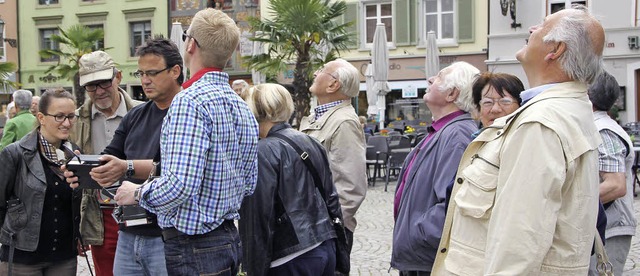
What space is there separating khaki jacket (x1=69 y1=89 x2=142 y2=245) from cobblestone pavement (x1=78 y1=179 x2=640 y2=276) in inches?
80.1

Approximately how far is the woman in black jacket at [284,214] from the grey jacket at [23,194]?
1.25 meters

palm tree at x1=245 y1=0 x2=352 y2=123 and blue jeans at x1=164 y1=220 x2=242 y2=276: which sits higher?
palm tree at x1=245 y1=0 x2=352 y2=123

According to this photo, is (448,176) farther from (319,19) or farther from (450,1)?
(450,1)

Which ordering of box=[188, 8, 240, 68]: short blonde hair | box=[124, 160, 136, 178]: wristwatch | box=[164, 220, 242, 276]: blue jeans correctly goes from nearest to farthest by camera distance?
box=[164, 220, 242, 276]: blue jeans < box=[188, 8, 240, 68]: short blonde hair < box=[124, 160, 136, 178]: wristwatch

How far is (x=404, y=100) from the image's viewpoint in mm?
28375

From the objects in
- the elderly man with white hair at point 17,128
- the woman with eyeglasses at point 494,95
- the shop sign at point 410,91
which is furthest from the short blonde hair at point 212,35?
the shop sign at point 410,91

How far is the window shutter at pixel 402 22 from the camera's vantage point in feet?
92.4

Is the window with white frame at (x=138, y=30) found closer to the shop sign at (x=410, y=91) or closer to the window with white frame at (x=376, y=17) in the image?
the window with white frame at (x=376, y=17)

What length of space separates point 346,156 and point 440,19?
80.8 ft

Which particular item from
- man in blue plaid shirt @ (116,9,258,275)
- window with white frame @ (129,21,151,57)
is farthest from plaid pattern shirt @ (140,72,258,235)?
window with white frame @ (129,21,151,57)

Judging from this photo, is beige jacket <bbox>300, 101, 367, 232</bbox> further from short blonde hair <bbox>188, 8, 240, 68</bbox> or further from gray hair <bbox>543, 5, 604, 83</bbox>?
gray hair <bbox>543, 5, 604, 83</bbox>

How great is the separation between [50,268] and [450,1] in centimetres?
2564

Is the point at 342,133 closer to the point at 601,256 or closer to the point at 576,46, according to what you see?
the point at 601,256

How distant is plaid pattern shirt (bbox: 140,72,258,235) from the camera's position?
2.49 meters
